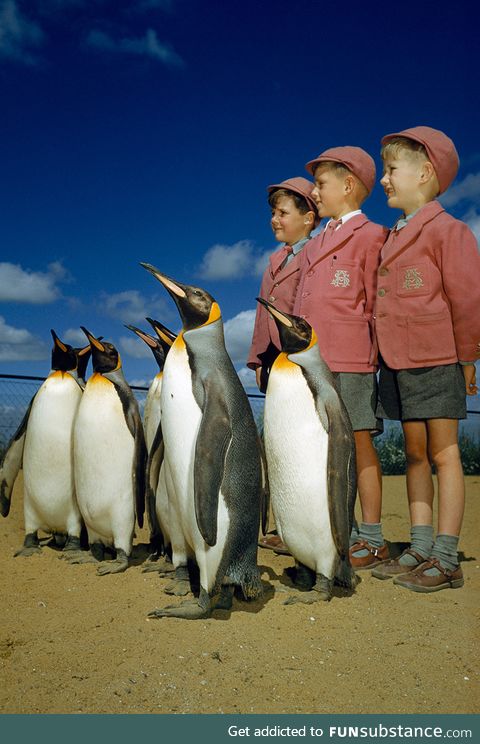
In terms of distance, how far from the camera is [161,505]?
3.41 meters

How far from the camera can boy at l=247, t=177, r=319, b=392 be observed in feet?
13.9

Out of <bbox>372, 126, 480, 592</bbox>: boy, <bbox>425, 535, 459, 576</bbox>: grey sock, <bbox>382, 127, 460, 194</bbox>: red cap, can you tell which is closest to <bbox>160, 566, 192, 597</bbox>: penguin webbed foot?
<bbox>372, 126, 480, 592</bbox>: boy

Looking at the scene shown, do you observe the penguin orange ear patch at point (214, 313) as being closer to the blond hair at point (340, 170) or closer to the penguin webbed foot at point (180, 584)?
the penguin webbed foot at point (180, 584)

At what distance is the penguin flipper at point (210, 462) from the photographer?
8.39 ft

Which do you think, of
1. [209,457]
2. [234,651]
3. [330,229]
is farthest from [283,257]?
[234,651]

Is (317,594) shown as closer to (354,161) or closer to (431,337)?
(431,337)

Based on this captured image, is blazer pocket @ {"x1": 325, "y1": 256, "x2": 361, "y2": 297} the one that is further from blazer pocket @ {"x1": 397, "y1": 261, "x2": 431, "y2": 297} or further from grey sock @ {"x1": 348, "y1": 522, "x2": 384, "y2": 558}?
grey sock @ {"x1": 348, "y1": 522, "x2": 384, "y2": 558}

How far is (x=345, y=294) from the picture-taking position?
3.59 meters

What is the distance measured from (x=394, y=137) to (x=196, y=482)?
7.58ft

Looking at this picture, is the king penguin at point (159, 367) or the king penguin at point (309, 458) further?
the king penguin at point (159, 367)

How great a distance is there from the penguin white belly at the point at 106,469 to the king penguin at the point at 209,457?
65 centimetres

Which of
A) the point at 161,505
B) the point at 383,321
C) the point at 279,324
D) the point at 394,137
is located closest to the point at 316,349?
the point at 279,324

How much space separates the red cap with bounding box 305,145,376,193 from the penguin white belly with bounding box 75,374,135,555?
1925 mm

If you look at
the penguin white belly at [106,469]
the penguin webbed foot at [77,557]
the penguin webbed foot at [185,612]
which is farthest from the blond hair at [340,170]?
the penguin webbed foot at [77,557]
